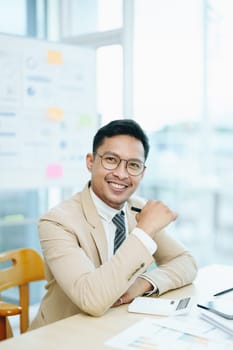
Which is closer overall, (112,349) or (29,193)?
(112,349)

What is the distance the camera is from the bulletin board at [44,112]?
301 centimetres

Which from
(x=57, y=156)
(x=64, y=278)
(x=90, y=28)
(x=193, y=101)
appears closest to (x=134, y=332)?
(x=64, y=278)

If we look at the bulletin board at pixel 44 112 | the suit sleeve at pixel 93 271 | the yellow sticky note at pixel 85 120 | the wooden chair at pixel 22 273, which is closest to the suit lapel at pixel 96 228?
the suit sleeve at pixel 93 271

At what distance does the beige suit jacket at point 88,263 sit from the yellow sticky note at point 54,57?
1499 millimetres

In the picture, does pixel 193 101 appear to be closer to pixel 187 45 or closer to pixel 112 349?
pixel 187 45

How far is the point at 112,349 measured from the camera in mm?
1211

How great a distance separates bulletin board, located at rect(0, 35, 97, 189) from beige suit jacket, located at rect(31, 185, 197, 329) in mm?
1210

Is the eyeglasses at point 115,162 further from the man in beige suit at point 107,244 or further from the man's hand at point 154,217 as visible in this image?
the man's hand at point 154,217

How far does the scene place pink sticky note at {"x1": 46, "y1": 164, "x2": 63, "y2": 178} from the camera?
3.20 meters

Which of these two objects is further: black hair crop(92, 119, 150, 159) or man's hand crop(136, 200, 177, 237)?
black hair crop(92, 119, 150, 159)

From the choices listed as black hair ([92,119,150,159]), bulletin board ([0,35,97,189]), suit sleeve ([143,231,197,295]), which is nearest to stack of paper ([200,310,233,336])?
suit sleeve ([143,231,197,295])

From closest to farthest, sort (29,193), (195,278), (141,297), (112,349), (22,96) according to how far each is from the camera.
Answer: (112,349)
(141,297)
(195,278)
(22,96)
(29,193)

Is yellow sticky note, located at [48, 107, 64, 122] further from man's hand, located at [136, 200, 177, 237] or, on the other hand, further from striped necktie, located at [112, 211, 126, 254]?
man's hand, located at [136, 200, 177, 237]

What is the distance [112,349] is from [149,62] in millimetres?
2991
